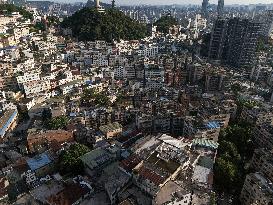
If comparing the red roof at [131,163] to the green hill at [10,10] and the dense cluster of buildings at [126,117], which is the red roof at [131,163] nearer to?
the dense cluster of buildings at [126,117]

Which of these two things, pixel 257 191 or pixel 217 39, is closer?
pixel 257 191

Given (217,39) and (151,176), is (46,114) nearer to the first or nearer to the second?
(151,176)

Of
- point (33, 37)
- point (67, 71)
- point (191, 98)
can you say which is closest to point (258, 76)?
point (191, 98)

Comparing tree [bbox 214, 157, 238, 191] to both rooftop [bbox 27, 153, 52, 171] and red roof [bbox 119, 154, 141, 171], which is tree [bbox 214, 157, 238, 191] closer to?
red roof [bbox 119, 154, 141, 171]

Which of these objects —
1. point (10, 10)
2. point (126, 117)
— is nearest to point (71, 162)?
point (126, 117)

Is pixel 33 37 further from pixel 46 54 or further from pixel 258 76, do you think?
pixel 258 76
